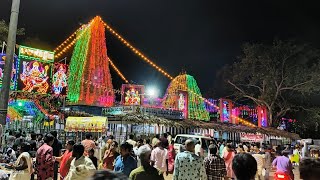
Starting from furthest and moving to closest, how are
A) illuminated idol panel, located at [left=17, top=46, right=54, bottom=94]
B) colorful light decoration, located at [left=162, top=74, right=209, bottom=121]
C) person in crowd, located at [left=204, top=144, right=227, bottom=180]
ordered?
colorful light decoration, located at [left=162, top=74, right=209, bottom=121]
illuminated idol panel, located at [left=17, top=46, right=54, bottom=94]
person in crowd, located at [left=204, top=144, right=227, bottom=180]

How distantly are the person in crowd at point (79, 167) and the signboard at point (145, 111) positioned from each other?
15592mm

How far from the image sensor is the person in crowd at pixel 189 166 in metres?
6.18

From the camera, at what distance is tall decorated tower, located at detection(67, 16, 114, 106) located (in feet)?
85.9

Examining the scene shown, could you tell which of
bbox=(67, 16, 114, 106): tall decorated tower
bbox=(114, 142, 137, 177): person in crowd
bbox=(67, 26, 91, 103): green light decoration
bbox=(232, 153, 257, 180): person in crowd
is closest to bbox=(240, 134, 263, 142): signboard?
bbox=(67, 16, 114, 106): tall decorated tower

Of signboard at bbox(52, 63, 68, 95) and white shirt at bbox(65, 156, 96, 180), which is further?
signboard at bbox(52, 63, 68, 95)

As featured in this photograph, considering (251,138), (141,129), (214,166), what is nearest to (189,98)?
(251,138)

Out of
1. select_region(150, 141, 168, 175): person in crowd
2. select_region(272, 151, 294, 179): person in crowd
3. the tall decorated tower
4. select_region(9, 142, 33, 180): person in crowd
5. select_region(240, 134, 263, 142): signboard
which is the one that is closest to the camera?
select_region(9, 142, 33, 180): person in crowd

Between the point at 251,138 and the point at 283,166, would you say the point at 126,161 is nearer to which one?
the point at 283,166

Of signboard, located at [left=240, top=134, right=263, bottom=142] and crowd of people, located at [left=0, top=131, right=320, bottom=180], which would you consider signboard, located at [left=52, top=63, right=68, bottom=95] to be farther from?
signboard, located at [left=240, top=134, right=263, bottom=142]

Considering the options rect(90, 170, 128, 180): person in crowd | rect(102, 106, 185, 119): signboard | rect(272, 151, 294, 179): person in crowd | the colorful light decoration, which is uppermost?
the colorful light decoration

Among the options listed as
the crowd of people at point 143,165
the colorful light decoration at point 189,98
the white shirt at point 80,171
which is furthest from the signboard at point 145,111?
the white shirt at point 80,171

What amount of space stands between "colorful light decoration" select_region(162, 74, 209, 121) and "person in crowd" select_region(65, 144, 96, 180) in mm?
20933

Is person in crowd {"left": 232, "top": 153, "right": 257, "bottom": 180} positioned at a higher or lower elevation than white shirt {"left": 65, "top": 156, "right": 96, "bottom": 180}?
higher

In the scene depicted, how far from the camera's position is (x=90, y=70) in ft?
88.8
